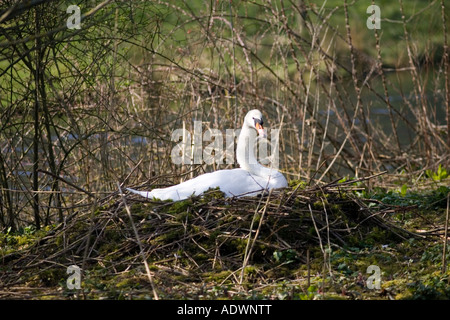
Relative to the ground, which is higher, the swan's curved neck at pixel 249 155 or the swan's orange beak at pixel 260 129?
the swan's orange beak at pixel 260 129

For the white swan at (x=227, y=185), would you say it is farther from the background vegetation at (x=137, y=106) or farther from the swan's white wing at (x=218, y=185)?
the background vegetation at (x=137, y=106)

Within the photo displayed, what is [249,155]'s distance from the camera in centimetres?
568

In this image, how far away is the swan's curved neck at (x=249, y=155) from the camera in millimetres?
5617

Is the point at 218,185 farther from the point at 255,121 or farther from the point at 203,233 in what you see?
the point at 255,121

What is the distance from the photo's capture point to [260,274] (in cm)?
420

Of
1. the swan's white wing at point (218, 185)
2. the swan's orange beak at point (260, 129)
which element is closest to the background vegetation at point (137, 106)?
the swan's white wing at point (218, 185)

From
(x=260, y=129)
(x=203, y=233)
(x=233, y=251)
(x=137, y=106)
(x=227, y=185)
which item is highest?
(x=137, y=106)

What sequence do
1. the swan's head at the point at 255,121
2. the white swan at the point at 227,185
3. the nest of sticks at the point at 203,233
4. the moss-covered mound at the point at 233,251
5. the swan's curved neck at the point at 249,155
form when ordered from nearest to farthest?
1. the moss-covered mound at the point at 233,251
2. the nest of sticks at the point at 203,233
3. the white swan at the point at 227,185
4. the swan's head at the point at 255,121
5. the swan's curved neck at the point at 249,155

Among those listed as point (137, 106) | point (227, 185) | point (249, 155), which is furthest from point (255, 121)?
point (137, 106)

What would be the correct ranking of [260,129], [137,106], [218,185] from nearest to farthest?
[218,185] < [260,129] < [137,106]

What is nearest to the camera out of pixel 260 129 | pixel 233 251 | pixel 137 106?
pixel 233 251

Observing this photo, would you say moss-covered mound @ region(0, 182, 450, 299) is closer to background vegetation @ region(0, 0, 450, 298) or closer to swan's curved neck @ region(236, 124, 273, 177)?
background vegetation @ region(0, 0, 450, 298)
